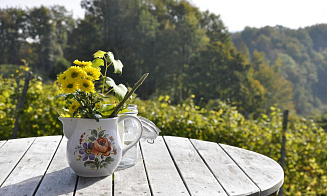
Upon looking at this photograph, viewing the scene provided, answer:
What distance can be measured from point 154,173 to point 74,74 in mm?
395

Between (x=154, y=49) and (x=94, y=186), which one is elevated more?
(x=154, y=49)

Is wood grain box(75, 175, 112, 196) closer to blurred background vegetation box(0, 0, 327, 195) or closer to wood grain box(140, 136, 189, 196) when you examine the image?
wood grain box(140, 136, 189, 196)

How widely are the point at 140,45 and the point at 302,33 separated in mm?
13905

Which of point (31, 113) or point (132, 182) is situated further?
point (31, 113)

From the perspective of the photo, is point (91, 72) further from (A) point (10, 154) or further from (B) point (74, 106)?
(A) point (10, 154)

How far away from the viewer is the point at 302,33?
1027 inches

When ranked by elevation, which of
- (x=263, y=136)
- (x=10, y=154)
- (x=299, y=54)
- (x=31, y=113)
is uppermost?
(x=299, y=54)

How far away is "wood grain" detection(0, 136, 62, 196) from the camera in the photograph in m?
0.89

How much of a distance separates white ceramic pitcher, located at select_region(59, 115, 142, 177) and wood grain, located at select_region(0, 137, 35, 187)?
226 mm

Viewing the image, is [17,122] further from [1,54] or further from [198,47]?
[198,47]

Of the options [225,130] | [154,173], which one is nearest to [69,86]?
[154,173]

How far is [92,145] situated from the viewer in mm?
946

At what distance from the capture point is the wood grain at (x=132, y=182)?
0.90 m

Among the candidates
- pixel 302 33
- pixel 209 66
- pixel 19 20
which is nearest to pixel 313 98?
pixel 302 33
